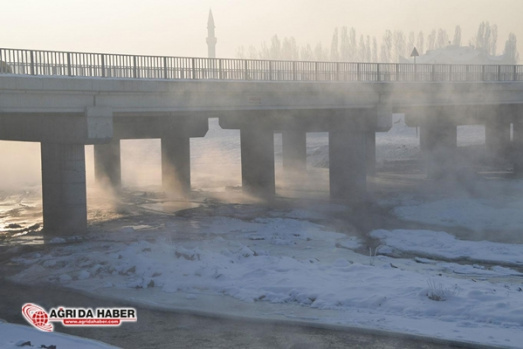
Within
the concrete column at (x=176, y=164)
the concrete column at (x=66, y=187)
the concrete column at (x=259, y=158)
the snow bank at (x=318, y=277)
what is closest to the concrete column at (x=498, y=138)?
the concrete column at (x=259, y=158)

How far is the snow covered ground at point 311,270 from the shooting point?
17.2m

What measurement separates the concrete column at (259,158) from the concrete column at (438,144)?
624 inches

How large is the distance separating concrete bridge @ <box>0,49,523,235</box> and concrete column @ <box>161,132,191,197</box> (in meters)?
0.07

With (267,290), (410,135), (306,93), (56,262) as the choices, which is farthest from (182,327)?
(410,135)

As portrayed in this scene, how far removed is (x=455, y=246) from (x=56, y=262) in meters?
14.6

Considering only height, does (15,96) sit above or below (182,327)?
above

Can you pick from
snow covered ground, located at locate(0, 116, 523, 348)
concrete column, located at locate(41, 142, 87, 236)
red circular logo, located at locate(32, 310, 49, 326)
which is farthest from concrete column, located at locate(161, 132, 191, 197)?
red circular logo, located at locate(32, 310, 49, 326)

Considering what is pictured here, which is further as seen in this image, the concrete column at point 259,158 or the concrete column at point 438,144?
the concrete column at point 438,144

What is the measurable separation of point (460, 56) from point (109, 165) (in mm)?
141945

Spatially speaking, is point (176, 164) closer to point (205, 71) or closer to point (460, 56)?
point (205, 71)

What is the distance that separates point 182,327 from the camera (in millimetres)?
17141

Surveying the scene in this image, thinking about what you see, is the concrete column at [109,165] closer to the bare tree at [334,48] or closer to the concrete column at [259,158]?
the concrete column at [259,158]

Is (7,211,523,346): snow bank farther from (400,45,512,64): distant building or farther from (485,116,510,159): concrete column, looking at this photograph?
(400,45,512,64): distant building

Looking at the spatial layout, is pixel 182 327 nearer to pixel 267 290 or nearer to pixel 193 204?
pixel 267 290
